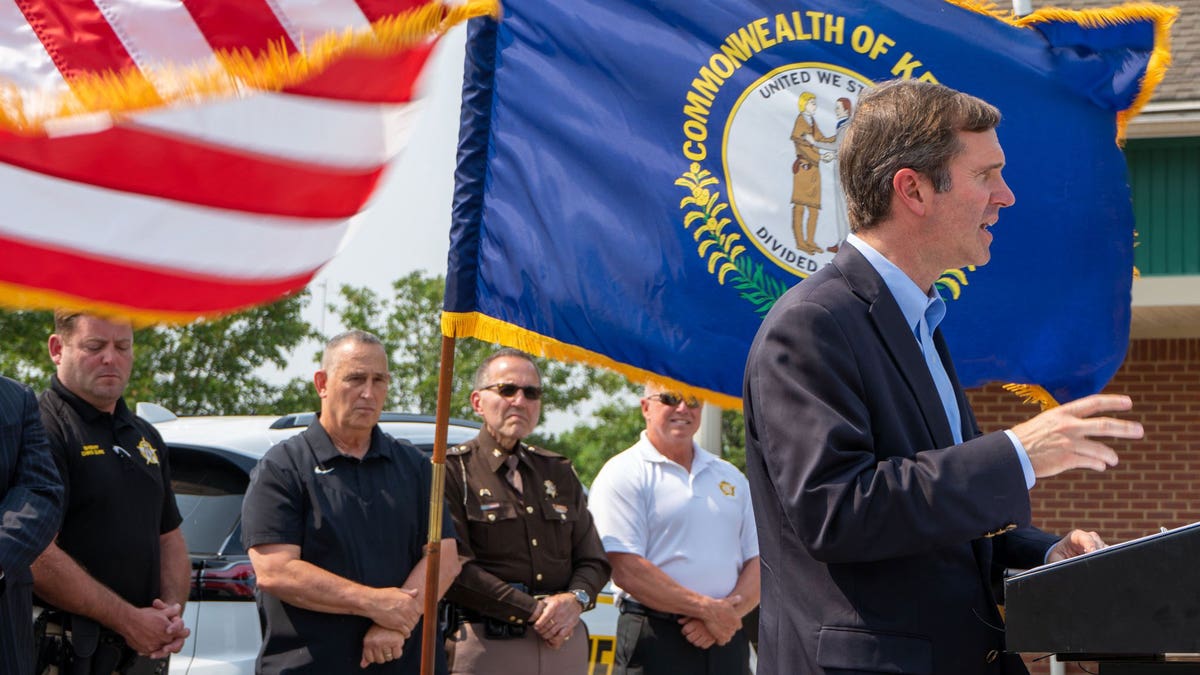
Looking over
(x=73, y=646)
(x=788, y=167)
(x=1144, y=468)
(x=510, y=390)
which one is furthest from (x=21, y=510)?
(x=1144, y=468)

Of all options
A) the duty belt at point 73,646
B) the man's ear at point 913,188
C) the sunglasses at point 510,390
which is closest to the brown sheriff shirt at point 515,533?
the sunglasses at point 510,390

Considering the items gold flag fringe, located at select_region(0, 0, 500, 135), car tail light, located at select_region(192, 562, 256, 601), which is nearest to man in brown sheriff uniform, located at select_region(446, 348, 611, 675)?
car tail light, located at select_region(192, 562, 256, 601)

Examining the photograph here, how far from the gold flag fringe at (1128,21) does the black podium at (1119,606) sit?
384 centimetres

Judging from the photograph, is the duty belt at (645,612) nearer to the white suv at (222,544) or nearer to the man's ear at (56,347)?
the white suv at (222,544)

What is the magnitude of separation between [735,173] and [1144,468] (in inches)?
302

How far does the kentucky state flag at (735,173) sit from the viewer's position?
498 centimetres

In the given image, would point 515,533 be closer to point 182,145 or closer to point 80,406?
point 80,406

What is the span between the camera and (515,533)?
245 inches

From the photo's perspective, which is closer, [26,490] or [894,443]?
[894,443]

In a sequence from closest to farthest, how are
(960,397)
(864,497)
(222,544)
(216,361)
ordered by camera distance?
(864,497), (960,397), (222,544), (216,361)

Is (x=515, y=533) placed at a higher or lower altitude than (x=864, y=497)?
Result: lower

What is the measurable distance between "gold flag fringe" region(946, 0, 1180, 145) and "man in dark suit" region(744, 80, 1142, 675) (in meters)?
3.14

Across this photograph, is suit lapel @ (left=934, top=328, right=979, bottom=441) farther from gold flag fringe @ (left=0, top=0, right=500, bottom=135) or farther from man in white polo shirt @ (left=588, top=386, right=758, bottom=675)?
man in white polo shirt @ (left=588, top=386, right=758, bottom=675)

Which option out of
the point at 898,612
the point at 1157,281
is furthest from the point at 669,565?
the point at 1157,281
